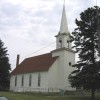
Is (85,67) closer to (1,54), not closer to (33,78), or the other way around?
(33,78)

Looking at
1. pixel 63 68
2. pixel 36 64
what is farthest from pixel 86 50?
pixel 36 64

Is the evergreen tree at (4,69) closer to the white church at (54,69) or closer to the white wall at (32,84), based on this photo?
the white wall at (32,84)

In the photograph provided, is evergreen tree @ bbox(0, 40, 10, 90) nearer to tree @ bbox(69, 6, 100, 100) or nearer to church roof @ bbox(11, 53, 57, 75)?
church roof @ bbox(11, 53, 57, 75)

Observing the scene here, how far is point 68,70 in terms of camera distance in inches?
2295

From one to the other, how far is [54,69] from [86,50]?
70.3ft

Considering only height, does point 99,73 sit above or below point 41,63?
below

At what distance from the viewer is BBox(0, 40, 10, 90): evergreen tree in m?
69.8

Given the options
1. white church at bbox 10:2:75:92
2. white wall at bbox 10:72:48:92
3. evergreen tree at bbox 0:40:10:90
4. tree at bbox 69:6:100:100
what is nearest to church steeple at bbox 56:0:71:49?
white church at bbox 10:2:75:92

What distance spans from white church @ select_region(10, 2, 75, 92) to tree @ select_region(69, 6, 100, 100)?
1925 cm

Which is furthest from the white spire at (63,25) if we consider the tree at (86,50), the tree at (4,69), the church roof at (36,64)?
the tree at (86,50)

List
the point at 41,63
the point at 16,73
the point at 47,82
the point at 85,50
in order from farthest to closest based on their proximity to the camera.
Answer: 1. the point at 16,73
2. the point at 41,63
3. the point at 47,82
4. the point at 85,50

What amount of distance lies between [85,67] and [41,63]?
86.9 ft

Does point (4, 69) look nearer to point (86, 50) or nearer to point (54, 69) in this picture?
point (54, 69)

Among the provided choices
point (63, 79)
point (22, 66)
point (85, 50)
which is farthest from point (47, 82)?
point (85, 50)
